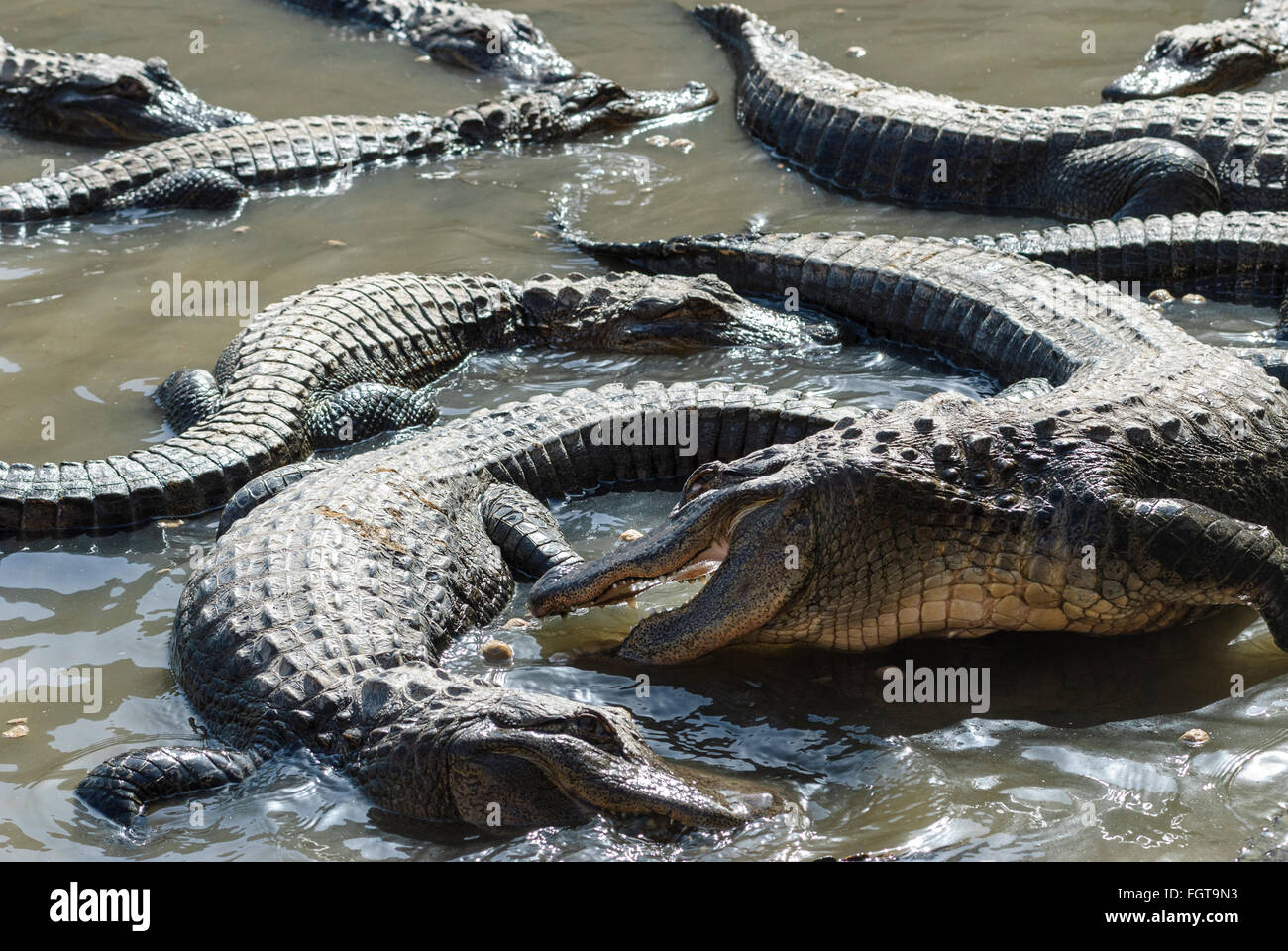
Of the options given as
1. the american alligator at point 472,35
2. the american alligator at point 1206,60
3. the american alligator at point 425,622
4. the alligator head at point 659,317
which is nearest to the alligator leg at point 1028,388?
the american alligator at point 425,622

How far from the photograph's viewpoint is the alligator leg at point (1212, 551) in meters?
4.07

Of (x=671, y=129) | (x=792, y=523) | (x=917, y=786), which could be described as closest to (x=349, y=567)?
(x=792, y=523)

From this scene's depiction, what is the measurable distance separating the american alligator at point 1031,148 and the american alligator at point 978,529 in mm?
3918

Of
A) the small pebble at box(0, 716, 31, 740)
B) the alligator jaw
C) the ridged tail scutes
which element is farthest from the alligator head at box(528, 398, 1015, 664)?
the ridged tail scutes

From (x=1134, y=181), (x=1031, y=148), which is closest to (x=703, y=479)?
(x=1134, y=181)

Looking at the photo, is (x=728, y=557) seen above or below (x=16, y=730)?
above

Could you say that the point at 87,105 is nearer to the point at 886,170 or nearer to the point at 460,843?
the point at 886,170

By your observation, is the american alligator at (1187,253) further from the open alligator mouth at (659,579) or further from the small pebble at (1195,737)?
the small pebble at (1195,737)

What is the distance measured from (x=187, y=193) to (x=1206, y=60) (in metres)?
7.38

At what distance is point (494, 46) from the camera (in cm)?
1120

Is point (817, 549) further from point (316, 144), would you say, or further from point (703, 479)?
point (316, 144)

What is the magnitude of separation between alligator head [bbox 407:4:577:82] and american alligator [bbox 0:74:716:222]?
2.16ft

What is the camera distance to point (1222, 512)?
4387 millimetres

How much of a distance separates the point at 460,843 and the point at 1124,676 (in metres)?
2.18
